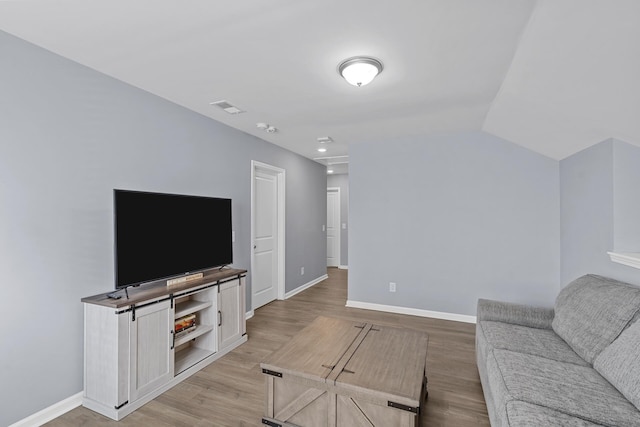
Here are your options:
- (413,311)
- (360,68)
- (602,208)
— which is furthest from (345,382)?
(413,311)

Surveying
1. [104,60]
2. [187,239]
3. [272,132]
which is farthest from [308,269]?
[104,60]

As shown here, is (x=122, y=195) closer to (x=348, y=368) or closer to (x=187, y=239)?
(x=187, y=239)

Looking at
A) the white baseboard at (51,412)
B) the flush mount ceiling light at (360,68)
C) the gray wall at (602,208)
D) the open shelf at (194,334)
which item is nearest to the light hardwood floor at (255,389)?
the white baseboard at (51,412)

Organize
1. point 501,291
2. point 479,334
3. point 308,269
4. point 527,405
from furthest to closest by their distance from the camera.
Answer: point 308,269
point 501,291
point 479,334
point 527,405

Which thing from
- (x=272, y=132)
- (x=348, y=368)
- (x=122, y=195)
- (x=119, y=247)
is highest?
(x=272, y=132)

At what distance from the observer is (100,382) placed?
2100 mm

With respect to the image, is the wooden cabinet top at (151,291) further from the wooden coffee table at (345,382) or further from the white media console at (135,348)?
the wooden coffee table at (345,382)

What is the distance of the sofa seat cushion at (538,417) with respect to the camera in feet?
4.18

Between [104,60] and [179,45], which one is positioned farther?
[104,60]

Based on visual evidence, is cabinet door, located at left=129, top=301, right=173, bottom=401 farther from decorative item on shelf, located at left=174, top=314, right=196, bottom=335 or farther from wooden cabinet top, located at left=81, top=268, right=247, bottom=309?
decorative item on shelf, located at left=174, top=314, right=196, bottom=335

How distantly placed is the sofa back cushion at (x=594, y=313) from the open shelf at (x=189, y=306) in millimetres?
2925

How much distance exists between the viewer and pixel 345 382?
64.0 inches

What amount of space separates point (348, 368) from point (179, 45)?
2317 mm

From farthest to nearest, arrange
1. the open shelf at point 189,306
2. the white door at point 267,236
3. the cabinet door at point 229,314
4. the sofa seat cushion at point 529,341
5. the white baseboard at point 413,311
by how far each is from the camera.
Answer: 1. the white door at point 267,236
2. the white baseboard at point 413,311
3. the cabinet door at point 229,314
4. the open shelf at point 189,306
5. the sofa seat cushion at point 529,341
